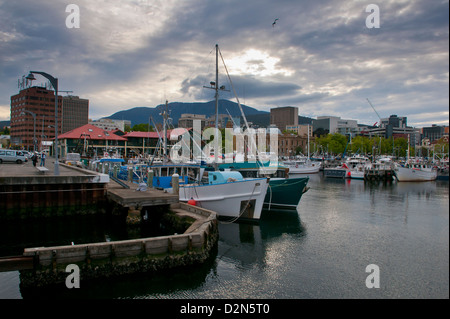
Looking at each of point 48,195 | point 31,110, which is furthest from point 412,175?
point 31,110

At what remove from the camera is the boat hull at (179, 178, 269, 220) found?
24.2 m

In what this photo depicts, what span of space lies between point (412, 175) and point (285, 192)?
45.7 meters

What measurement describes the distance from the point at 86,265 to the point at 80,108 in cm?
18857

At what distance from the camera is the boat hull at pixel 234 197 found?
24156 millimetres

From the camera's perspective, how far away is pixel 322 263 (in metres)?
16.0

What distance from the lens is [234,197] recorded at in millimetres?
24500

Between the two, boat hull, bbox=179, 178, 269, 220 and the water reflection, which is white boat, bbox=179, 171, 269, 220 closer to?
boat hull, bbox=179, 178, 269, 220

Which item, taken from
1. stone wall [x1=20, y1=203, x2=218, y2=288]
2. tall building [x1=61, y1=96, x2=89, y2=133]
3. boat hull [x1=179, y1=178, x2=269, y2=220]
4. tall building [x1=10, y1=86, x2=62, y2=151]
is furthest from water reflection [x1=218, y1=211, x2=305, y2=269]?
tall building [x1=61, y1=96, x2=89, y2=133]

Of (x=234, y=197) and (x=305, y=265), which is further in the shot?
(x=234, y=197)

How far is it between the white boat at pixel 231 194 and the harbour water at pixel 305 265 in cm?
128

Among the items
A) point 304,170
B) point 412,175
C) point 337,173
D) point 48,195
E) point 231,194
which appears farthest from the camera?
point 304,170

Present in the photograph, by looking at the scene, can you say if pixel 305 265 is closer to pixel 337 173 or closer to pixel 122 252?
pixel 122 252

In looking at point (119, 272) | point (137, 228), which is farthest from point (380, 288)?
point (137, 228)

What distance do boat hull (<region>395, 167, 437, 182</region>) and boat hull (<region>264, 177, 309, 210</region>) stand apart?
40.5 m
